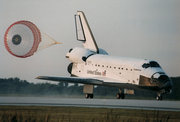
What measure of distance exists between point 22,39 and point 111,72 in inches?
302

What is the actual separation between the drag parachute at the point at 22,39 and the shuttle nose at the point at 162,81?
10248 mm

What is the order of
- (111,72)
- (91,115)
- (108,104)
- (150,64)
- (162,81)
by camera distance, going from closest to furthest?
(91,115) → (108,104) → (162,81) → (150,64) → (111,72)

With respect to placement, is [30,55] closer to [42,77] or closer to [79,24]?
[42,77]

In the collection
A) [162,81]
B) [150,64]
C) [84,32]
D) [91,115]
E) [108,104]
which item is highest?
[84,32]

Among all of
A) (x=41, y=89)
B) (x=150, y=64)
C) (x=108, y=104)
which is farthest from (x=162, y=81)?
(x=41, y=89)

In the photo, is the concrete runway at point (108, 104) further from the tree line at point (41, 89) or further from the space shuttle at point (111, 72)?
the tree line at point (41, 89)

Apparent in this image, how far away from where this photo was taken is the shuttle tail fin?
5000 cm

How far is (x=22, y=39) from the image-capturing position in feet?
139

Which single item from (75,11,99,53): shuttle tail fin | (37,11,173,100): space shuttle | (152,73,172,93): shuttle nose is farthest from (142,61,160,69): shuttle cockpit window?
(75,11,99,53): shuttle tail fin

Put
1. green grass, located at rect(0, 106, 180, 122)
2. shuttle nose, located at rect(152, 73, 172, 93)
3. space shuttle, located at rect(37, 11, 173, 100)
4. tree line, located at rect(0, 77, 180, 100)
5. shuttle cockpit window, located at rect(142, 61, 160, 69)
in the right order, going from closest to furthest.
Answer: green grass, located at rect(0, 106, 180, 122), shuttle nose, located at rect(152, 73, 172, 93), space shuttle, located at rect(37, 11, 173, 100), shuttle cockpit window, located at rect(142, 61, 160, 69), tree line, located at rect(0, 77, 180, 100)

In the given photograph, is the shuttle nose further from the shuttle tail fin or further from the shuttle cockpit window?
the shuttle tail fin

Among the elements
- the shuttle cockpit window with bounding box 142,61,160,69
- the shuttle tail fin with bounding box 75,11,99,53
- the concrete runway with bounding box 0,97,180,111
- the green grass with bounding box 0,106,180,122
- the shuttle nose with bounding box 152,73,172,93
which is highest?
the shuttle tail fin with bounding box 75,11,99,53

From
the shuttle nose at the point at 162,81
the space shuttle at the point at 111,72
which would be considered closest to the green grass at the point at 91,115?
the shuttle nose at the point at 162,81

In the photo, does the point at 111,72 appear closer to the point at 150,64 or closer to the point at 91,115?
the point at 150,64
